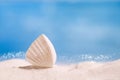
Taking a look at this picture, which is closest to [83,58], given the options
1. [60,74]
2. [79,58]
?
[79,58]

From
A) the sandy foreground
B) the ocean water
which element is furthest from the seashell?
the ocean water

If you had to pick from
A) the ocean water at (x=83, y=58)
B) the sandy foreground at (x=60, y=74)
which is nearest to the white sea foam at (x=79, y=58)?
the ocean water at (x=83, y=58)

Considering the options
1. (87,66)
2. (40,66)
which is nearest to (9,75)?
(40,66)

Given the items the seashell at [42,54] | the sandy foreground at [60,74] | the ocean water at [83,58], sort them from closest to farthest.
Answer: the sandy foreground at [60,74]
the seashell at [42,54]
the ocean water at [83,58]

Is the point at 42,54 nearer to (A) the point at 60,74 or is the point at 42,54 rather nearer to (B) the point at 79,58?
(A) the point at 60,74

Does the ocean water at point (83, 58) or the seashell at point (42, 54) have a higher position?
the ocean water at point (83, 58)

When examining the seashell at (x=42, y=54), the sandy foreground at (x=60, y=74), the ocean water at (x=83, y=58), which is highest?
the ocean water at (x=83, y=58)

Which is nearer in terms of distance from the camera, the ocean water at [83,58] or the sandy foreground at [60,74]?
the sandy foreground at [60,74]

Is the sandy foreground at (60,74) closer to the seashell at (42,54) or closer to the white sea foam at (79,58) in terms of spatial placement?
the seashell at (42,54)
